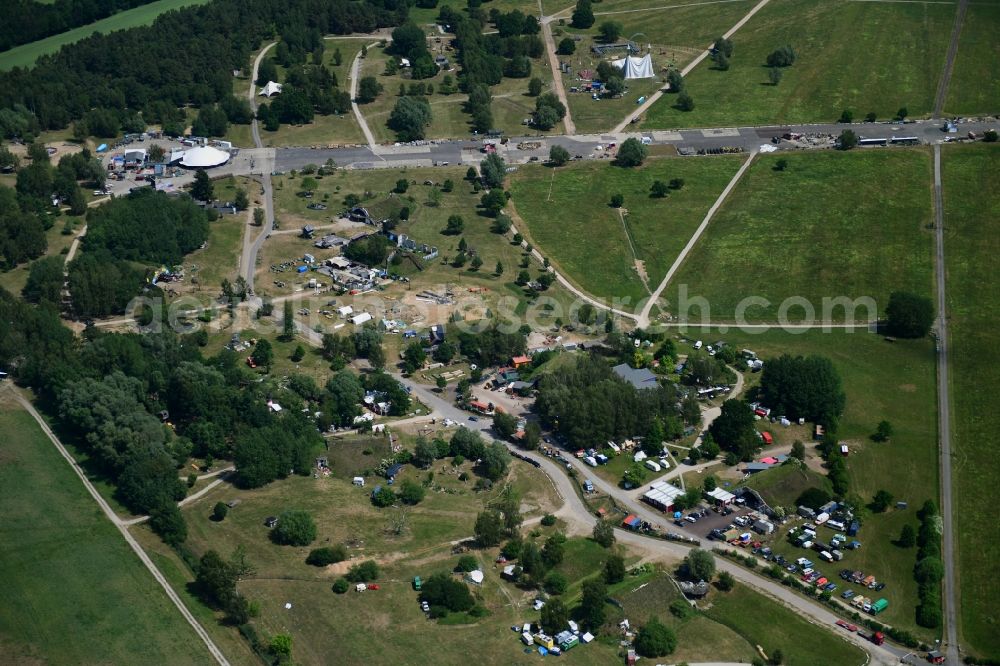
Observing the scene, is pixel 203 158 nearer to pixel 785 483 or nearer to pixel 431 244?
pixel 431 244

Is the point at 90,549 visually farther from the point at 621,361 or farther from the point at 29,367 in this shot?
the point at 621,361

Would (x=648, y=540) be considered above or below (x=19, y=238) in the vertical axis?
below

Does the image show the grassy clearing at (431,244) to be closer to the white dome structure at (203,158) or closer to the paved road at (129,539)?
the white dome structure at (203,158)

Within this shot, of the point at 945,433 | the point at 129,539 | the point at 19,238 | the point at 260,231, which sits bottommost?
the point at 945,433

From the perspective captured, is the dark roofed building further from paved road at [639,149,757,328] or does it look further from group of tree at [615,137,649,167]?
group of tree at [615,137,649,167]

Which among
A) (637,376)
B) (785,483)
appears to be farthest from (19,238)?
(785,483)

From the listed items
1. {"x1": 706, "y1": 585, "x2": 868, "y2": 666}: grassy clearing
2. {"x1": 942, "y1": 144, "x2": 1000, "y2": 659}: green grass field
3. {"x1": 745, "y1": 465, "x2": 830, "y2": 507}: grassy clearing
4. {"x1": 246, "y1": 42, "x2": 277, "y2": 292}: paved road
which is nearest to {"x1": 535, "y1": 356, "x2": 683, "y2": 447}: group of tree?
{"x1": 745, "y1": 465, "x2": 830, "y2": 507}: grassy clearing

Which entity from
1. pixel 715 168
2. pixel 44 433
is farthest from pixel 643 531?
pixel 715 168
